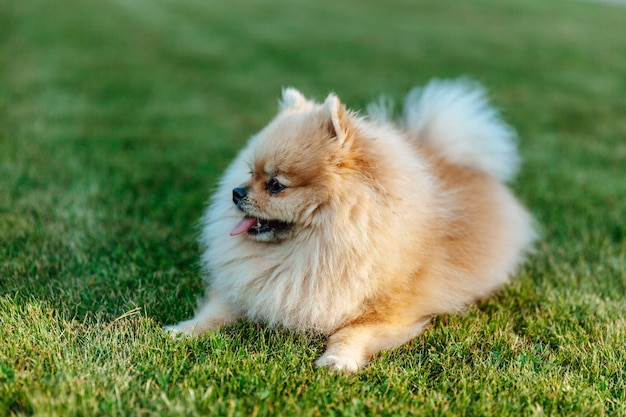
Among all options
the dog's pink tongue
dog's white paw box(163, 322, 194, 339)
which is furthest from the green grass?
the dog's pink tongue

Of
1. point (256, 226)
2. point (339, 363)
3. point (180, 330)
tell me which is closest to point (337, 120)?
point (256, 226)

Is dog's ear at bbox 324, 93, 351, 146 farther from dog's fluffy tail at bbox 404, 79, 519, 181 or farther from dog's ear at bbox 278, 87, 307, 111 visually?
dog's fluffy tail at bbox 404, 79, 519, 181

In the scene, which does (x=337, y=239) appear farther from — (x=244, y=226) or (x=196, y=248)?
(x=196, y=248)

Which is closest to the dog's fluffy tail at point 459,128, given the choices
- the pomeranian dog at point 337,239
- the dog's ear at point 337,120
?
the pomeranian dog at point 337,239

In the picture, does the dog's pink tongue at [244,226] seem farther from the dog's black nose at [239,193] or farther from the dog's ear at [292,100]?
the dog's ear at [292,100]

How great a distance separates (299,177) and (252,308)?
0.77m

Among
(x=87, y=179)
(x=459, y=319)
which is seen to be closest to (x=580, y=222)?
(x=459, y=319)

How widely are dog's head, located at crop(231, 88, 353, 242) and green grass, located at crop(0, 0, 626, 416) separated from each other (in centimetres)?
61

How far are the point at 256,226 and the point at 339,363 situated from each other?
0.82 m

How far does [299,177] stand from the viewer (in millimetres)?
2785

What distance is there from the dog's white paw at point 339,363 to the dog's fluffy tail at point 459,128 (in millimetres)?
1759

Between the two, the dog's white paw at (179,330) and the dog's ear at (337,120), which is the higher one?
the dog's ear at (337,120)

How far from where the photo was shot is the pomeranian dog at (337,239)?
9.17 feet

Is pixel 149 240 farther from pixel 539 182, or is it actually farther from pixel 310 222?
pixel 539 182
